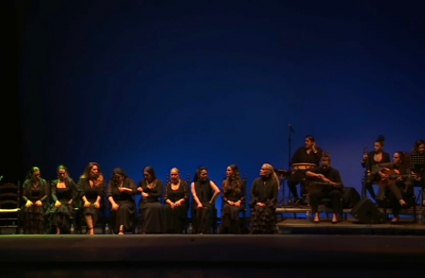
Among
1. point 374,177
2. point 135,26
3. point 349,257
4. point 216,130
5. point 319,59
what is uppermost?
point 135,26

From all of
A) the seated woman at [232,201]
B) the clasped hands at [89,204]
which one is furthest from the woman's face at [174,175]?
the clasped hands at [89,204]

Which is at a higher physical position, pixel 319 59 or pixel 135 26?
pixel 135 26

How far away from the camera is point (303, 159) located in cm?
1004

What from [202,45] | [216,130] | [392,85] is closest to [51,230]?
[216,130]

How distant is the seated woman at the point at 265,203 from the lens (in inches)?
344

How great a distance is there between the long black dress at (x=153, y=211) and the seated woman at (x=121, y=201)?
0.54ft

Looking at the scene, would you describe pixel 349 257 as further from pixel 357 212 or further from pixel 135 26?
pixel 135 26

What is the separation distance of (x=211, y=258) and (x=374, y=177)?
15.1ft

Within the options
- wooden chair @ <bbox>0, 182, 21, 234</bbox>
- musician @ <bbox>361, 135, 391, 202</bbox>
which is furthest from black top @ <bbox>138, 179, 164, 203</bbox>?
musician @ <bbox>361, 135, 391, 202</bbox>

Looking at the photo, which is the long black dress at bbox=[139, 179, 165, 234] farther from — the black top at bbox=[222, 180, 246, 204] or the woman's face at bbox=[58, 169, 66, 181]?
the woman's face at bbox=[58, 169, 66, 181]

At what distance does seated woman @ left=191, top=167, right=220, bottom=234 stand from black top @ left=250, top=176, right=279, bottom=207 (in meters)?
0.58

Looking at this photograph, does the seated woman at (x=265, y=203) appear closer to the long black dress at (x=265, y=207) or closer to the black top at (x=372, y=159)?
the long black dress at (x=265, y=207)

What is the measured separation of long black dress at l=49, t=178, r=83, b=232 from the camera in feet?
29.9

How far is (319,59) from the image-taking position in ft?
35.0
